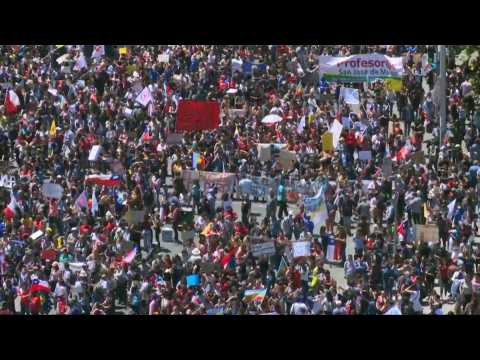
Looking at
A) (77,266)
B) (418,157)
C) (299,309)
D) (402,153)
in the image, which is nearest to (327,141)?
(402,153)

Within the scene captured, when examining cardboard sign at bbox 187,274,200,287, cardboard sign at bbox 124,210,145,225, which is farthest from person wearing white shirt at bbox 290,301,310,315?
cardboard sign at bbox 124,210,145,225

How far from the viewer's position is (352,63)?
4672 centimetres

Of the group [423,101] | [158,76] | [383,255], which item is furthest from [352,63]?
[383,255]

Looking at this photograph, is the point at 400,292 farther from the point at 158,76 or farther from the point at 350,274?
the point at 158,76

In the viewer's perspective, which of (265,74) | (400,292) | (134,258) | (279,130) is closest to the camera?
(400,292)

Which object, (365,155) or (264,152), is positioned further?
(264,152)

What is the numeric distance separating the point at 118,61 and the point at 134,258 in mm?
12060

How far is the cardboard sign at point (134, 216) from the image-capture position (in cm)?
4103

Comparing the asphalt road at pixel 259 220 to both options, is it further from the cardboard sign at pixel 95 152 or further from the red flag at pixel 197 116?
the cardboard sign at pixel 95 152

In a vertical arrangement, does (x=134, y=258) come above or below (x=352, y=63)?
below

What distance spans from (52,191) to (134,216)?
2.61 m

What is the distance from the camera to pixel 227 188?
4269cm

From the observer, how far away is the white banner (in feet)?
153

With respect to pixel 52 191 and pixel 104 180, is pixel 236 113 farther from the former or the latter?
pixel 52 191
